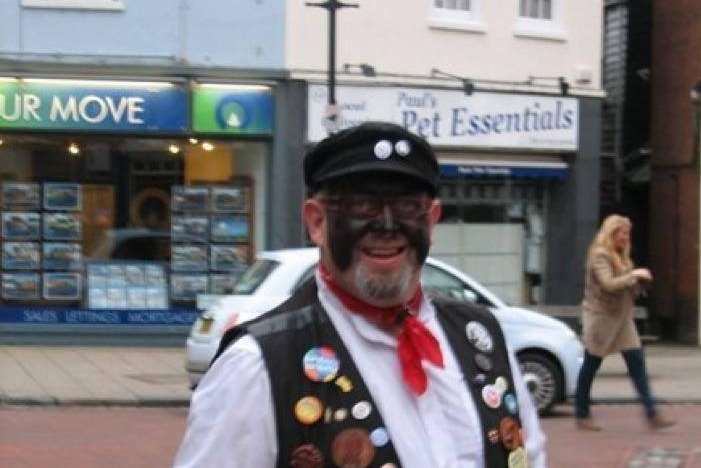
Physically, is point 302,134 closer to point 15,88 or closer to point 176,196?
point 176,196

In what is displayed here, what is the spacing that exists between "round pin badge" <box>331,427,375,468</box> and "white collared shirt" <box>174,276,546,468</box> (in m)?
0.06

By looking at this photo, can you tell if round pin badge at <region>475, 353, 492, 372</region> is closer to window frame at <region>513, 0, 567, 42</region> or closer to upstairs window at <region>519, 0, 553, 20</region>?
window frame at <region>513, 0, 567, 42</region>

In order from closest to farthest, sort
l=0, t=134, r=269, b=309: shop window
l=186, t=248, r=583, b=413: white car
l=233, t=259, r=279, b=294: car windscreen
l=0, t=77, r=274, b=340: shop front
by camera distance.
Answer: l=186, t=248, r=583, b=413: white car < l=233, t=259, r=279, b=294: car windscreen < l=0, t=77, r=274, b=340: shop front < l=0, t=134, r=269, b=309: shop window

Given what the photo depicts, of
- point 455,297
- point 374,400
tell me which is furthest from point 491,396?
point 455,297

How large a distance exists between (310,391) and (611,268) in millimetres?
9109

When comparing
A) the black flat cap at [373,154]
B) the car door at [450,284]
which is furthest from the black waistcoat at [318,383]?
the car door at [450,284]

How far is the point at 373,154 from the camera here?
2.58 meters

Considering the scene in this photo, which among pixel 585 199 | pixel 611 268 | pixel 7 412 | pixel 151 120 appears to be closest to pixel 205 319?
pixel 7 412

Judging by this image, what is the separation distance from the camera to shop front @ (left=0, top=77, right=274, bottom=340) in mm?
18125

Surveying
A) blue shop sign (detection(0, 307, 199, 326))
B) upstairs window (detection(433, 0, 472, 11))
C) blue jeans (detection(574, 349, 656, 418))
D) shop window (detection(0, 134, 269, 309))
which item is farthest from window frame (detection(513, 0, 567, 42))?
blue jeans (detection(574, 349, 656, 418))

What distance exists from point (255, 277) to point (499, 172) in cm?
822

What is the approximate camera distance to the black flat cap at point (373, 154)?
2580 millimetres

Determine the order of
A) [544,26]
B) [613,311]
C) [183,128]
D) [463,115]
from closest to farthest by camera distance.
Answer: [613,311] → [183,128] → [463,115] → [544,26]

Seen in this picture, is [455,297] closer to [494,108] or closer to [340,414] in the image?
[494,108]
